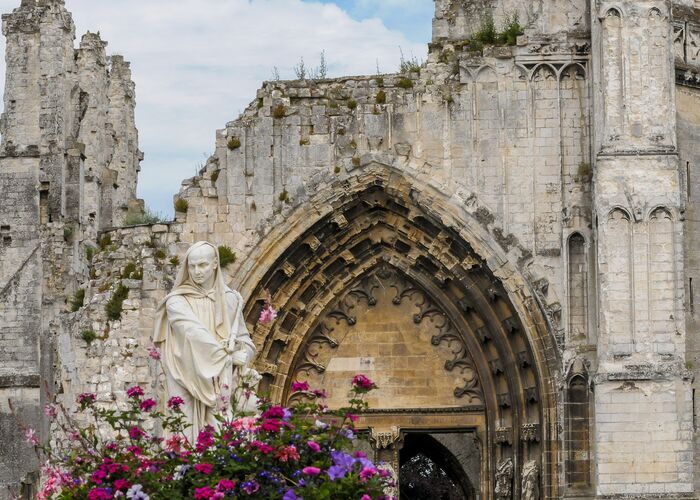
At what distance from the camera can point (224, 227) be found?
2398cm

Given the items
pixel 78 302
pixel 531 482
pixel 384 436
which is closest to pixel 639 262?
pixel 531 482

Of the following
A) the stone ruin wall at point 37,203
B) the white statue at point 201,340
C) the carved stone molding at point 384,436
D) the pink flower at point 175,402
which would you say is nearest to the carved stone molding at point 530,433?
the carved stone molding at point 384,436

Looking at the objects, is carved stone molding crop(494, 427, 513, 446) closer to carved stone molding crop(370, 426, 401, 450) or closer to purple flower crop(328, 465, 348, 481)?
carved stone molding crop(370, 426, 401, 450)

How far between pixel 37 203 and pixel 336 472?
64.9 ft

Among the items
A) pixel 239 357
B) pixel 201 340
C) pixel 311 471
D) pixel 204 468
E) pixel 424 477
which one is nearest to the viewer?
pixel 311 471

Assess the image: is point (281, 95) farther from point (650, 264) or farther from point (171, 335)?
point (171, 335)

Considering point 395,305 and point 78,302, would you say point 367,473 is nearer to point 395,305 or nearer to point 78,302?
point 395,305

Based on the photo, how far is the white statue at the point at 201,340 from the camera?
14398mm

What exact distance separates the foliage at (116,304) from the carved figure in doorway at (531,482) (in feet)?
17.4

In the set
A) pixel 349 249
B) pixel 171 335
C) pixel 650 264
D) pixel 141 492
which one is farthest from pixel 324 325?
pixel 141 492

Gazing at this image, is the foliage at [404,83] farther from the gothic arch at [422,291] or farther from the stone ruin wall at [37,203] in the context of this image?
the stone ruin wall at [37,203]

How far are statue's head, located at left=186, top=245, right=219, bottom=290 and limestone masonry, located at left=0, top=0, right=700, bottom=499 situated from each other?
27.4 ft

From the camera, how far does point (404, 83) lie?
951 inches

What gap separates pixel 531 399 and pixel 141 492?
39.3 feet
